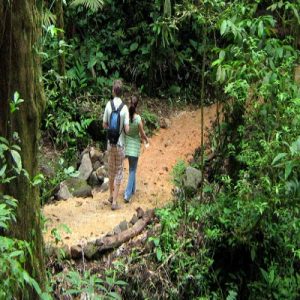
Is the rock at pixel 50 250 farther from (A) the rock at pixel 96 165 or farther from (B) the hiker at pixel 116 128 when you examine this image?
(A) the rock at pixel 96 165

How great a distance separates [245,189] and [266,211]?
0.33 metres

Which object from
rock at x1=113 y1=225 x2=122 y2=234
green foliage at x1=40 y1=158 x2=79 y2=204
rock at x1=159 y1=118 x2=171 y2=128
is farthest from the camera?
rock at x1=159 y1=118 x2=171 y2=128

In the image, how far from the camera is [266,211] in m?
6.55

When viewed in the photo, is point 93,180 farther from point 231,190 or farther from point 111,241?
point 231,190

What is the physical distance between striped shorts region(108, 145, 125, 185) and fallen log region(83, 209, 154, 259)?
37.4 inches

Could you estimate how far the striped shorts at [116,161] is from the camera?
8.34 m

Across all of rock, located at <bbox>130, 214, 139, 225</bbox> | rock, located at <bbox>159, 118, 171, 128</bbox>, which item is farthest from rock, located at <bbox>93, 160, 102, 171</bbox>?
rock, located at <bbox>130, 214, 139, 225</bbox>

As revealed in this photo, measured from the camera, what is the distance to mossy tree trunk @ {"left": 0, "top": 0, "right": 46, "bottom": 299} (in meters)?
4.59

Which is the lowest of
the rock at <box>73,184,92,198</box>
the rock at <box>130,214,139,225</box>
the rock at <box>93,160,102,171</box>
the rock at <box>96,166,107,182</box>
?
the rock at <box>130,214,139,225</box>

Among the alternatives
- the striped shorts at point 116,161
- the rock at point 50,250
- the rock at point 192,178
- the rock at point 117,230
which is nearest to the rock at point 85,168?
the striped shorts at point 116,161

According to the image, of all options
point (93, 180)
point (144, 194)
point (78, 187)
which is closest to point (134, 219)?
point (144, 194)

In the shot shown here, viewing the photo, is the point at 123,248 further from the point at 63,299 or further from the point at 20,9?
the point at 20,9

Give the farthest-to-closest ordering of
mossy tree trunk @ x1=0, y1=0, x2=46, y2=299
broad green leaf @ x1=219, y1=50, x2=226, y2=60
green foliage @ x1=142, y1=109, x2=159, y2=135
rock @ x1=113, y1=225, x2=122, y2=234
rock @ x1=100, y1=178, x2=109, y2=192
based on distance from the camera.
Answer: green foliage @ x1=142, y1=109, x2=159, y2=135, rock @ x1=100, y1=178, x2=109, y2=192, rock @ x1=113, y1=225, x2=122, y2=234, broad green leaf @ x1=219, y1=50, x2=226, y2=60, mossy tree trunk @ x1=0, y1=0, x2=46, y2=299

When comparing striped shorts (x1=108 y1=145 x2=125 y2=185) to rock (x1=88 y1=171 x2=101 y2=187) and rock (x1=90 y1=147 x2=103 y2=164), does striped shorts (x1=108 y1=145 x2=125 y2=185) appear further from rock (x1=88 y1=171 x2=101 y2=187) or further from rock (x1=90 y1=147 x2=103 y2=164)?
rock (x1=90 y1=147 x2=103 y2=164)
